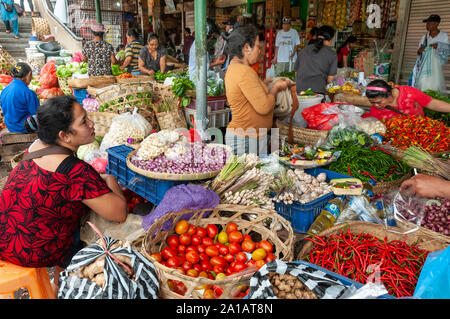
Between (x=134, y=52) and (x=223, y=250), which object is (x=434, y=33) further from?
(x=223, y=250)

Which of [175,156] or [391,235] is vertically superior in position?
[175,156]

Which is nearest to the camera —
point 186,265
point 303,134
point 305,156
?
point 186,265

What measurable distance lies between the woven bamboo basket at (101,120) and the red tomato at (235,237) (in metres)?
3.28

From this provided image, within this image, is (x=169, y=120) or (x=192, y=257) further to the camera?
(x=169, y=120)

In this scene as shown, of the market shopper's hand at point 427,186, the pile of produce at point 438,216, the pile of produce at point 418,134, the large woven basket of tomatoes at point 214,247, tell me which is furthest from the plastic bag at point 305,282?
the pile of produce at point 418,134

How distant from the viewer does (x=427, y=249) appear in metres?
2.03

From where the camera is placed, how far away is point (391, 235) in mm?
2117

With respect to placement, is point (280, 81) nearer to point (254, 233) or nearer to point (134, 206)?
point (254, 233)

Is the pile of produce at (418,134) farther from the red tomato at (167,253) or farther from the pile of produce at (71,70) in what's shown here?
the pile of produce at (71,70)

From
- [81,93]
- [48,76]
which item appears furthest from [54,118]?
[48,76]

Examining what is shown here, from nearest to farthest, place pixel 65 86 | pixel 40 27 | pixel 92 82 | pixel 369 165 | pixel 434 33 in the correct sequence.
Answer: pixel 369 165 → pixel 92 82 → pixel 434 33 → pixel 65 86 → pixel 40 27

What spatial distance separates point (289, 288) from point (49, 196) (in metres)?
1.52

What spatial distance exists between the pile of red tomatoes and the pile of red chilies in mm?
326
